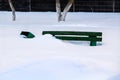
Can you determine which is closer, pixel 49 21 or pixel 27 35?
pixel 27 35

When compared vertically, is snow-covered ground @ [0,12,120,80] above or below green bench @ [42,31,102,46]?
below

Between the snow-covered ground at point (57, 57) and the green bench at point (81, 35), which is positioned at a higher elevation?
the green bench at point (81, 35)

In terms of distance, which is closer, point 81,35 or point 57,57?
point 57,57

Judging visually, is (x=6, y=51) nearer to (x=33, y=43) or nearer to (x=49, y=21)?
(x=33, y=43)

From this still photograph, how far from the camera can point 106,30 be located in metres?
14.1

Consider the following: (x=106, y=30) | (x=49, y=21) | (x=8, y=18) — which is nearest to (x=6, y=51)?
(x=106, y=30)

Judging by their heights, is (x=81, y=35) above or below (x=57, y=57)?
above

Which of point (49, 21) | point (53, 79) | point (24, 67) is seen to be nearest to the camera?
point (53, 79)

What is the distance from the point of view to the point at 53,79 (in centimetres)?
681

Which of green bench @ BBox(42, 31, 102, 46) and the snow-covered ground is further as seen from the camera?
green bench @ BBox(42, 31, 102, 46)

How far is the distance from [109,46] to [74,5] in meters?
10.5

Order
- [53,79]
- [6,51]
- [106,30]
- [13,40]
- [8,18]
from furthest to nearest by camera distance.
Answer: [8,18] → [106,30] → [13,40] → [6,51] → [53,79]

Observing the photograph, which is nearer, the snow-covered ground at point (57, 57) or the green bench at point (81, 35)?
the snow-covered ground at point (57, 57)

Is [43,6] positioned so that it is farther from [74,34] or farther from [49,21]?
[74,34]
